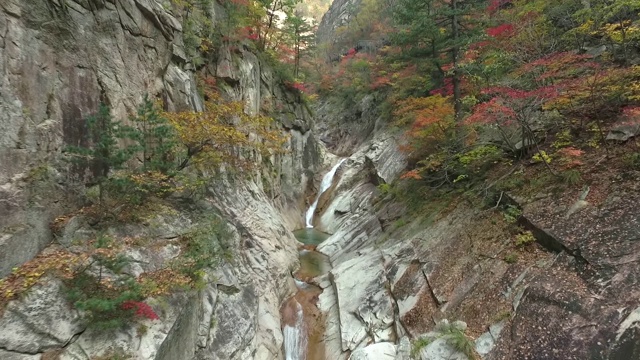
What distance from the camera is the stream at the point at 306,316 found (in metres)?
10.8

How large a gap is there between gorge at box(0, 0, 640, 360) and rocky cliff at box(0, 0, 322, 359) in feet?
0.12

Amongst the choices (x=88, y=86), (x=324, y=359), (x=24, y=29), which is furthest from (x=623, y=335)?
(x=24, y=29)

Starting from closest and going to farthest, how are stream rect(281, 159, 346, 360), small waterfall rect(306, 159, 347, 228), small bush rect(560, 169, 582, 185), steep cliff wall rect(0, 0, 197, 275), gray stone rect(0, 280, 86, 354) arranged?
gray stone rect(0, 280, 86, 354) < steep cliff wall rect(0, 0, 197, 275) < small bush rect(560, 169, 582, 185) < stream rect(281, 159, 346, 360) < small waterfall rect(306, 159, 347, 228)

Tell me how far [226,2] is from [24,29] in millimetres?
13134

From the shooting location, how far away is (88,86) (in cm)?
869

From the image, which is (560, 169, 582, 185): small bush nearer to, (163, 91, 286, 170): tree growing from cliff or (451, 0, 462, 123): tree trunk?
(451, 0, 462, 123): tree trunk

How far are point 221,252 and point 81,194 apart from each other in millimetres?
4207

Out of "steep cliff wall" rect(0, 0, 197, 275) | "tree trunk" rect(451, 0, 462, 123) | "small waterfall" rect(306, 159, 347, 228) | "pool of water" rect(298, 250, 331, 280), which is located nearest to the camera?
"steep cliff wall" rect(0, 0, 197, 275)

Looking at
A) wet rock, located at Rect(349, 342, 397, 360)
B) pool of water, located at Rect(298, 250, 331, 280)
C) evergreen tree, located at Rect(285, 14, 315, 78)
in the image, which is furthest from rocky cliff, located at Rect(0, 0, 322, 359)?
evergreen tree, located at Rect(285, 14, 315, 78)

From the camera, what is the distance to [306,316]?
482 inches

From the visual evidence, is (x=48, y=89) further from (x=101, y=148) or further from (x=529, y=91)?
(x=529, y=91)

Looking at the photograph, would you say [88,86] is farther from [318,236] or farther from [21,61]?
[318,236]

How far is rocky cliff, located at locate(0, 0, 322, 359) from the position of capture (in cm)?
614

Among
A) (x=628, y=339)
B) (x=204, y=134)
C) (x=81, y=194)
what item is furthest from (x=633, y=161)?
(x=81, y=194)
